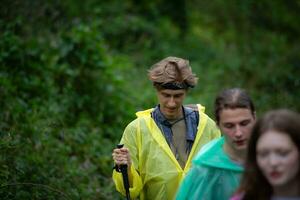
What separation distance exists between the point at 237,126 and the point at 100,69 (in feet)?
22.7

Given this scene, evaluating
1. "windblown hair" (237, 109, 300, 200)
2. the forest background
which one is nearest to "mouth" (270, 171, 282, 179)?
"windblown hair" (237, 109, 300, 200)

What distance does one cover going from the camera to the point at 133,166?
217 inches

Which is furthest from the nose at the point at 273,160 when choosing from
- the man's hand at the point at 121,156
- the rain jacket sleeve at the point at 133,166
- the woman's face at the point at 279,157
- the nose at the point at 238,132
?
the rain jacket sleeve at the point at 133,166

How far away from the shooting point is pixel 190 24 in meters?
20.2

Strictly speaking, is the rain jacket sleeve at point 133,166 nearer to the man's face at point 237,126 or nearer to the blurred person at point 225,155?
the blurred person at point 225,155

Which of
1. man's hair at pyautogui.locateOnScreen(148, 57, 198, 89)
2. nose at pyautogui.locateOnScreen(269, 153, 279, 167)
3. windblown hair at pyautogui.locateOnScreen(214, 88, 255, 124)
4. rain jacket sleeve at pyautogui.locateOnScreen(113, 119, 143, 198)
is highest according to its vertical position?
man's hair at pyautogui.locateOnScreen(148, 57, 198, 89)

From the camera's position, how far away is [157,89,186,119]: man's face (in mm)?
5625

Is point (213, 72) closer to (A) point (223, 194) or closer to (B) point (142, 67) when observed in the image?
(B) point (142, 67)

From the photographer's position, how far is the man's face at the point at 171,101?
5625 millimetres

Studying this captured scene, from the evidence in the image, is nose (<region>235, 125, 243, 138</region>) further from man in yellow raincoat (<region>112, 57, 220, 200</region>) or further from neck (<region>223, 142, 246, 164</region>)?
man in yellow raincoat (<region>112, 57, 220, 200</region>)

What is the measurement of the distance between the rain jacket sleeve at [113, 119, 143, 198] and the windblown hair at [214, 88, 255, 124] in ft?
4.58

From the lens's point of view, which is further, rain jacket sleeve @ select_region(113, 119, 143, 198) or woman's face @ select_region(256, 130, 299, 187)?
rain jacket sleeve @ select_region(113, 119, 143, 198)

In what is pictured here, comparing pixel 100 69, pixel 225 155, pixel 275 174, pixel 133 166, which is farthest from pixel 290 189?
pixel 100 69

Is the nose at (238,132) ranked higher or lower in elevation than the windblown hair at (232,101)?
lower
